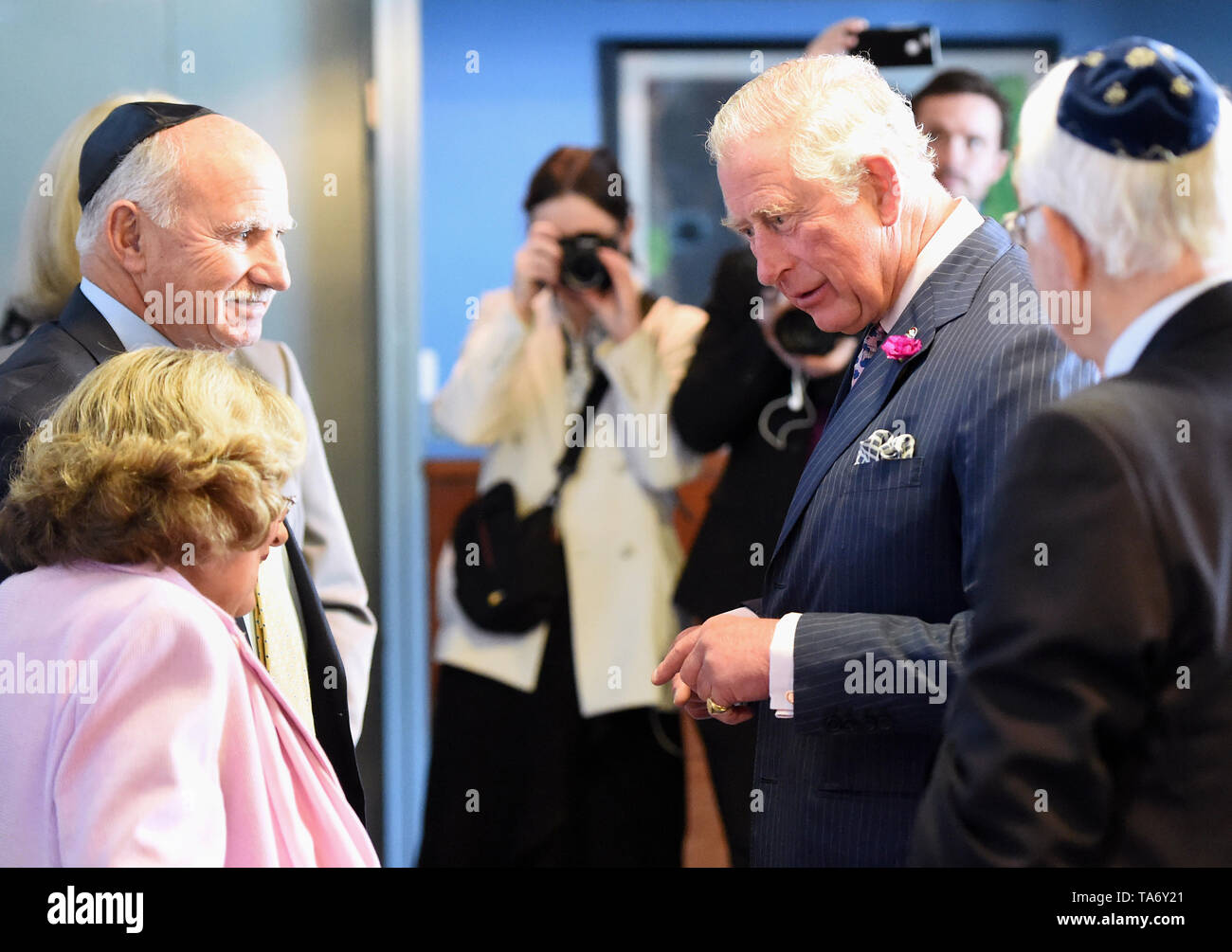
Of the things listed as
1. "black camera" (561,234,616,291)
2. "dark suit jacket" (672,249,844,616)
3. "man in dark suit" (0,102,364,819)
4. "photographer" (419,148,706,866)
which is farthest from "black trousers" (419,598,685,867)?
"man in dark suit" (0,102,364,819)

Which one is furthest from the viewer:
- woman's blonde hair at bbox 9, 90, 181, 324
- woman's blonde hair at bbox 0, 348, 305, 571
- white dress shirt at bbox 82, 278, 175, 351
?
woman's blonde hair at bbox 9, 90, 181, 324

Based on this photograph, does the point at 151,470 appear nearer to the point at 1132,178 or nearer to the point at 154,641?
the point at 154,641

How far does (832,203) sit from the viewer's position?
1.51 metres

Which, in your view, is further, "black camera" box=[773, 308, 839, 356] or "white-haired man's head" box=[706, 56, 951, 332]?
"black camera" box=[773, 308, 839, 356]

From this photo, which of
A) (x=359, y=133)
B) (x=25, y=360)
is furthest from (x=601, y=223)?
(x=25, y=360)

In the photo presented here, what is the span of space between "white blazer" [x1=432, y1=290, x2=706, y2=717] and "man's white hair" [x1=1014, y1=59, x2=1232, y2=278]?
66.7 inches

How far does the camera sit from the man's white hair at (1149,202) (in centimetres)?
101

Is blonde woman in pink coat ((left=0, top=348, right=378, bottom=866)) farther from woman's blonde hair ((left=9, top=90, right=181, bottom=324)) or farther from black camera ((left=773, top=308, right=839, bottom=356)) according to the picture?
black camera ((left=773, top=308, right=839, bottom=356))

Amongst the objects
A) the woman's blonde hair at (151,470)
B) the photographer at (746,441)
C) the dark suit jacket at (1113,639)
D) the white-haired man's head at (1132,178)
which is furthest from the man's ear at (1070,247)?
the photographer at (746,441)

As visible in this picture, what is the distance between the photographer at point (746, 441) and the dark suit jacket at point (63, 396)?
1.01 metres

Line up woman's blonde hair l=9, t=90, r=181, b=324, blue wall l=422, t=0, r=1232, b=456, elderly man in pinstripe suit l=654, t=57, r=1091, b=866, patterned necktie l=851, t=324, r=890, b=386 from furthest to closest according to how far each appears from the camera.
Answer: blue wall l=422, t=0, r=1232, b=456
woman's blonde hair l=9, t=90, r=181, b=324
patterned necktie l=851, t=324, r=890, b=386
elderly man in pinstripe suit l=654, t=57, r=1091, b=866

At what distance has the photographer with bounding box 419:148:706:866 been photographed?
268 centimetres
